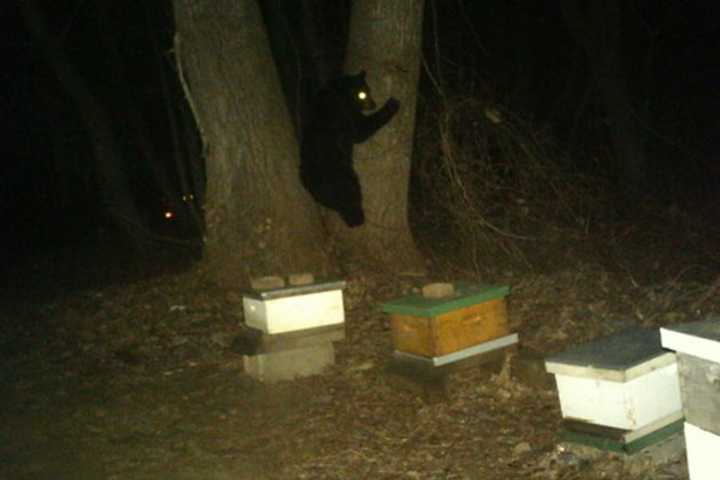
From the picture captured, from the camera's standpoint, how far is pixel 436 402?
5336 mm

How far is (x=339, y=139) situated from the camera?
790cm

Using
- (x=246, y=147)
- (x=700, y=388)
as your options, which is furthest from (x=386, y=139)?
(x=700, y=388)

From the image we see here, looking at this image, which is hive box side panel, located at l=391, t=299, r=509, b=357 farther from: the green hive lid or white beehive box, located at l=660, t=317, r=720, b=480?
white beehive box, located at l=660, t=317, r=720, b=480

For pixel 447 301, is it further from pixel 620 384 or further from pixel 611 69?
pixel 611 69

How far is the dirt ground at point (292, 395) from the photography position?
4.72m

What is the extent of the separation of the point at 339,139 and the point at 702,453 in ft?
16.9

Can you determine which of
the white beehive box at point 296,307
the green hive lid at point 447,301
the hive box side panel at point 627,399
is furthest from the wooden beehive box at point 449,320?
the hive box side panel at point 627,399

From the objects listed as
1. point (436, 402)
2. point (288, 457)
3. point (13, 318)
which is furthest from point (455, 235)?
point (13, 318)

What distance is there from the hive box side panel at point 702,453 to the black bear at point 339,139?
16.2 feet

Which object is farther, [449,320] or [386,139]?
[386,139]

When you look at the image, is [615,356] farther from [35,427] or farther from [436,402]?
[35,427]

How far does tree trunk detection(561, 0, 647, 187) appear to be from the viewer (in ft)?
46.8

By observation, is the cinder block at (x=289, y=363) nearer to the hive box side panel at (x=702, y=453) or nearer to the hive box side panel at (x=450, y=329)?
the hive box side panel at (x=450, y=329)

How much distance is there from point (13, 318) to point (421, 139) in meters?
4.77
